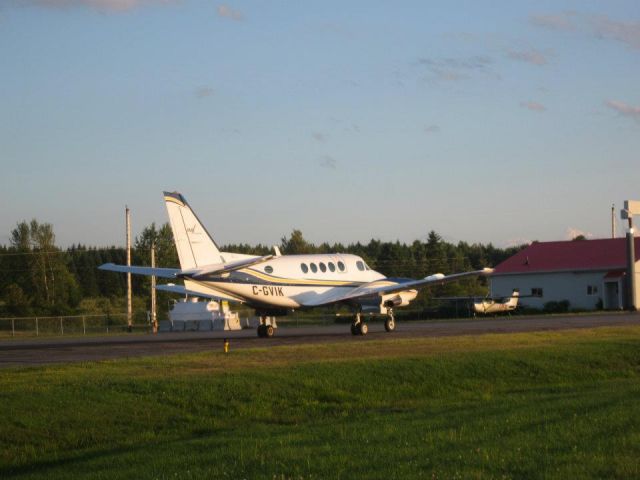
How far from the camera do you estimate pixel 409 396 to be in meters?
23.2

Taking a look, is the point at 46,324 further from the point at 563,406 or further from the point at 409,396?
the point at 563,406

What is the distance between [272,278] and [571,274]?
41.4 metres

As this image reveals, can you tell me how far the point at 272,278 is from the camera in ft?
135

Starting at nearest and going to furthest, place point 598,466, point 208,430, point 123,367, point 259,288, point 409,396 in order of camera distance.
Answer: point 598,466 < point 208,430 < point 409,396 < point 123,367 < point 259,288

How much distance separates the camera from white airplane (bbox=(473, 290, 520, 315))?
6994cm

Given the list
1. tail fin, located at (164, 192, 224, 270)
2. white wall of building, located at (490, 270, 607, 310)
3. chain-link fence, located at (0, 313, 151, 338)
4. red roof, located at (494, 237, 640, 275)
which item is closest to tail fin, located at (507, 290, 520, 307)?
white wall of building, located at (490, 270, 607, 310)

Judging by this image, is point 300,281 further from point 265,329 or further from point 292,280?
point 265,329

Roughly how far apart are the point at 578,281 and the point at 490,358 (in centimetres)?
5097

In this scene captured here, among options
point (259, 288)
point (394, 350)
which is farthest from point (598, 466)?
point (259, 288)

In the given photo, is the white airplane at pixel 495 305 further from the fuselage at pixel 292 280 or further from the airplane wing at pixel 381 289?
the airplane wing at pixel 381 289

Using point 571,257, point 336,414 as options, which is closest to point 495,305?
point 571,257

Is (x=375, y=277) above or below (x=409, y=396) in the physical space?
above

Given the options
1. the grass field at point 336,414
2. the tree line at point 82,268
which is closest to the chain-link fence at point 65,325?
the tree line at point 82,268

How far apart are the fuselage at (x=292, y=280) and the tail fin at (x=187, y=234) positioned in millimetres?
783
